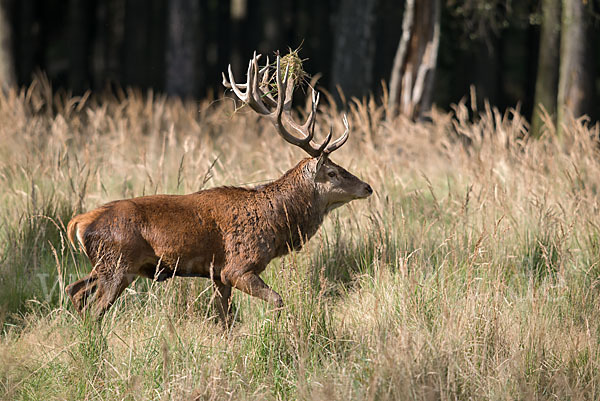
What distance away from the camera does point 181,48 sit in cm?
1471

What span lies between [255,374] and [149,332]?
772mm

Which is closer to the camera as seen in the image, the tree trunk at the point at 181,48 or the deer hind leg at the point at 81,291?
the deer hind leg at the point at 81,291

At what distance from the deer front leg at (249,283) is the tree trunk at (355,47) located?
27.3 feet

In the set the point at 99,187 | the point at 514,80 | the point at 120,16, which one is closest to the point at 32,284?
the point at 99,187

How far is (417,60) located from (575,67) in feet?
7.16

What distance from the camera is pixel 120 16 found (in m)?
25.6

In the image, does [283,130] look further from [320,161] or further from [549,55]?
[549,55]

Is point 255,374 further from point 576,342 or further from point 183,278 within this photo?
point 576,342

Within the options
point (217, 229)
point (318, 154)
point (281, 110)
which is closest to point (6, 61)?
point (281, 110)

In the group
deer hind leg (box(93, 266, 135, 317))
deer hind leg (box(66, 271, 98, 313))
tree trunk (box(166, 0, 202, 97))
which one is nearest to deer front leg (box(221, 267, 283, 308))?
deer hind leg (box(93, 266, 135, 317))

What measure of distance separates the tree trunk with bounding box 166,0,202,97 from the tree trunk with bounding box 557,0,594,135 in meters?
7.23

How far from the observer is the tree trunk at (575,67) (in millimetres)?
10219

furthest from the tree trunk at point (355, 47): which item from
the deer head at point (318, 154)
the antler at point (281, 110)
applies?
the deer head at point (318, 154)

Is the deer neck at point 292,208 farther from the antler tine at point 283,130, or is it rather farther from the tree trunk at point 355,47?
the tree trunk at point 355,47
